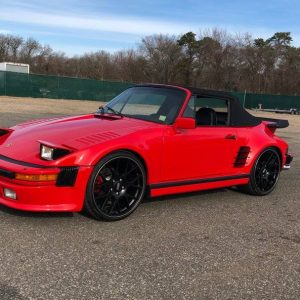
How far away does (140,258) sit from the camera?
3926 mm

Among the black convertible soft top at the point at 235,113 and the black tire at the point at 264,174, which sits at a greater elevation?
the black convertible soft top at the point at 235,113

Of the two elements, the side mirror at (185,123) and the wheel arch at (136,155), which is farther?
the side mirror at (185,123)

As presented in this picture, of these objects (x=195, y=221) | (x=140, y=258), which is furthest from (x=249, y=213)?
(x=140, y=258)

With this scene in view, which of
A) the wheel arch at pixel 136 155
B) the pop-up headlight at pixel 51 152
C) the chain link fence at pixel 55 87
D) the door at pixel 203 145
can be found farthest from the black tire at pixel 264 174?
the chain link fence at pixel 55 87

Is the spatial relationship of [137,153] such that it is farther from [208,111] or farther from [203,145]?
[208,111]

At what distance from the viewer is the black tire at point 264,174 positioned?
21.2ft

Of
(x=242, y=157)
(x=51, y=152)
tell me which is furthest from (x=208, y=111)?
(x=51, y=152)

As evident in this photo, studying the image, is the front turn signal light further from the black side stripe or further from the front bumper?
the black side stripe

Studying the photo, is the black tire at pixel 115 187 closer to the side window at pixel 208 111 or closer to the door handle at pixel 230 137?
the side window at pixel 208 111

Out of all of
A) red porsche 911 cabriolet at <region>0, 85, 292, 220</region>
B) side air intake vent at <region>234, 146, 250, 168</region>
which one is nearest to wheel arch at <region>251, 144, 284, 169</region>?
red porsche 911 cabriolet at <region>0, 85, 292, 220</region>

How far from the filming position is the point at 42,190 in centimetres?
432

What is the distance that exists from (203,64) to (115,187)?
287ft

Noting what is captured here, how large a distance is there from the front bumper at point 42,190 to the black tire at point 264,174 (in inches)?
111

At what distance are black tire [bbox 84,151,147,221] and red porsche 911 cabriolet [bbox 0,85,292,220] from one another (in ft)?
0.03
